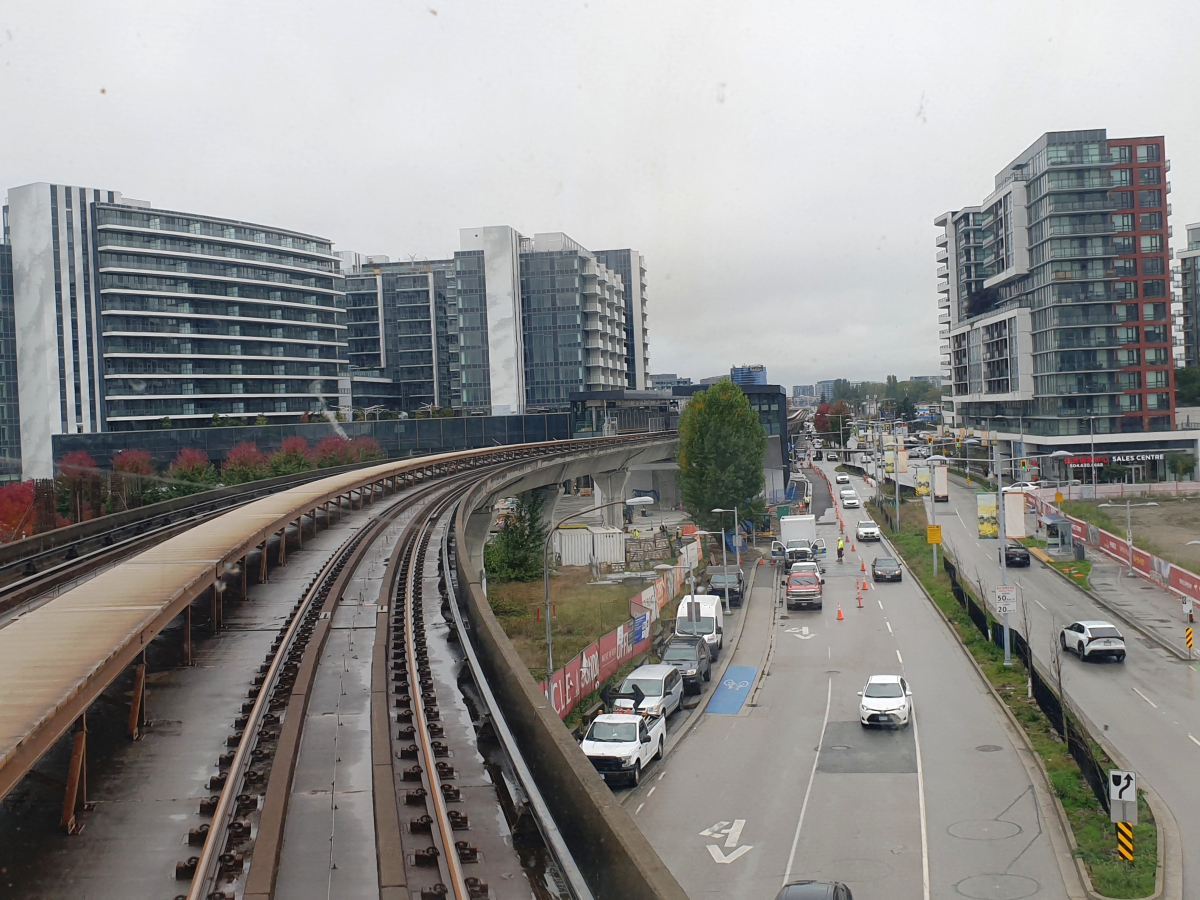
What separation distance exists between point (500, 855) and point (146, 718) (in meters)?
4.41

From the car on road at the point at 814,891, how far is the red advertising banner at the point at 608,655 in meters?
11.1

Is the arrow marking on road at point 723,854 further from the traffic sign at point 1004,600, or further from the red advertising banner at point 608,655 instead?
the traffic sign at point 1004,600

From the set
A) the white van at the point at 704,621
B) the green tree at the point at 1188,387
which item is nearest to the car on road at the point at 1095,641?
the white van at the point at 704,621

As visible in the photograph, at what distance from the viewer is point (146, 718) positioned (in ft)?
27.8

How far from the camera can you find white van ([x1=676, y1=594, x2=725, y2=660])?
27172 mm

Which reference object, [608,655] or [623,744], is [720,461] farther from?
[623,744]

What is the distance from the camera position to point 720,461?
49.4 m

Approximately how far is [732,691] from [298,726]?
17.2 meters

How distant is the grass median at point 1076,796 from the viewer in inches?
478

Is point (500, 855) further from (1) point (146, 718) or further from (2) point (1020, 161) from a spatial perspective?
(2) point (1020, 161)

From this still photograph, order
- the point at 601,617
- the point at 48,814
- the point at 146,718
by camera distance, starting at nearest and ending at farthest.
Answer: the point at 48,814
the point at 146,718
the point at 601,617

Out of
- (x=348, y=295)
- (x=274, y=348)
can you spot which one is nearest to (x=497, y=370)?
(x=274, y=348)

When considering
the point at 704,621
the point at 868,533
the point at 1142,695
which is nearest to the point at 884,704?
the point at 1142,695

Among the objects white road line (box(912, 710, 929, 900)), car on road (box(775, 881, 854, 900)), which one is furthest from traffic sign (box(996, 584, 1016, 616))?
car on road (box(775, 881, 854, 900))
